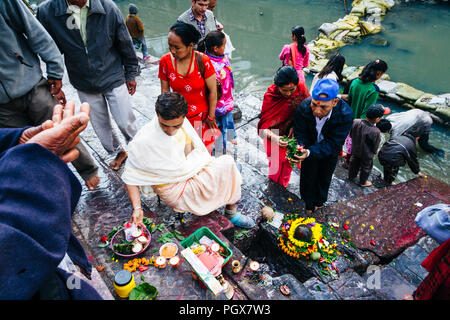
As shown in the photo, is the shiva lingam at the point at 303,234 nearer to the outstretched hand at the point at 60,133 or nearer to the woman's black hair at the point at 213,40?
the outstretched hand at the point at 60,133

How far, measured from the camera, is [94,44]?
2953mm

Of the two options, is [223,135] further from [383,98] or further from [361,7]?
[361,7]

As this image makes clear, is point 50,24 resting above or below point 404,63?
above

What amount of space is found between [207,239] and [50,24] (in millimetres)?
2841

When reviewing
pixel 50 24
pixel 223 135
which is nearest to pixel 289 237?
pixel 223 135

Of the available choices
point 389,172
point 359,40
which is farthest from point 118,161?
point 359,40

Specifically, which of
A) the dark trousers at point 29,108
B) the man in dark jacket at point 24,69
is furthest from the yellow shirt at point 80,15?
the dark trousers at point 29,108

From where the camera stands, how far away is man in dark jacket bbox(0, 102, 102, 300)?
35.7 inches

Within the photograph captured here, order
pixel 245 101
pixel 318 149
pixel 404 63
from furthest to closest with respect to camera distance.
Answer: pixel 404 63 → pixel 245 101 → pixel 318 149

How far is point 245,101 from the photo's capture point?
6309 mm

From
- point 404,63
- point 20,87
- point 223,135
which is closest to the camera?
point 20,87

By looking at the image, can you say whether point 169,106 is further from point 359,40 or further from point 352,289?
point 359,40

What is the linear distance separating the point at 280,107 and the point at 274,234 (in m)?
1.58

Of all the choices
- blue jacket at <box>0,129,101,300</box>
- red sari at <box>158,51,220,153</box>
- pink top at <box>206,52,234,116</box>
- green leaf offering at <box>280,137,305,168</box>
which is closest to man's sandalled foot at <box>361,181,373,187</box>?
green leaf offering at <box>280,137,305,168</box>
